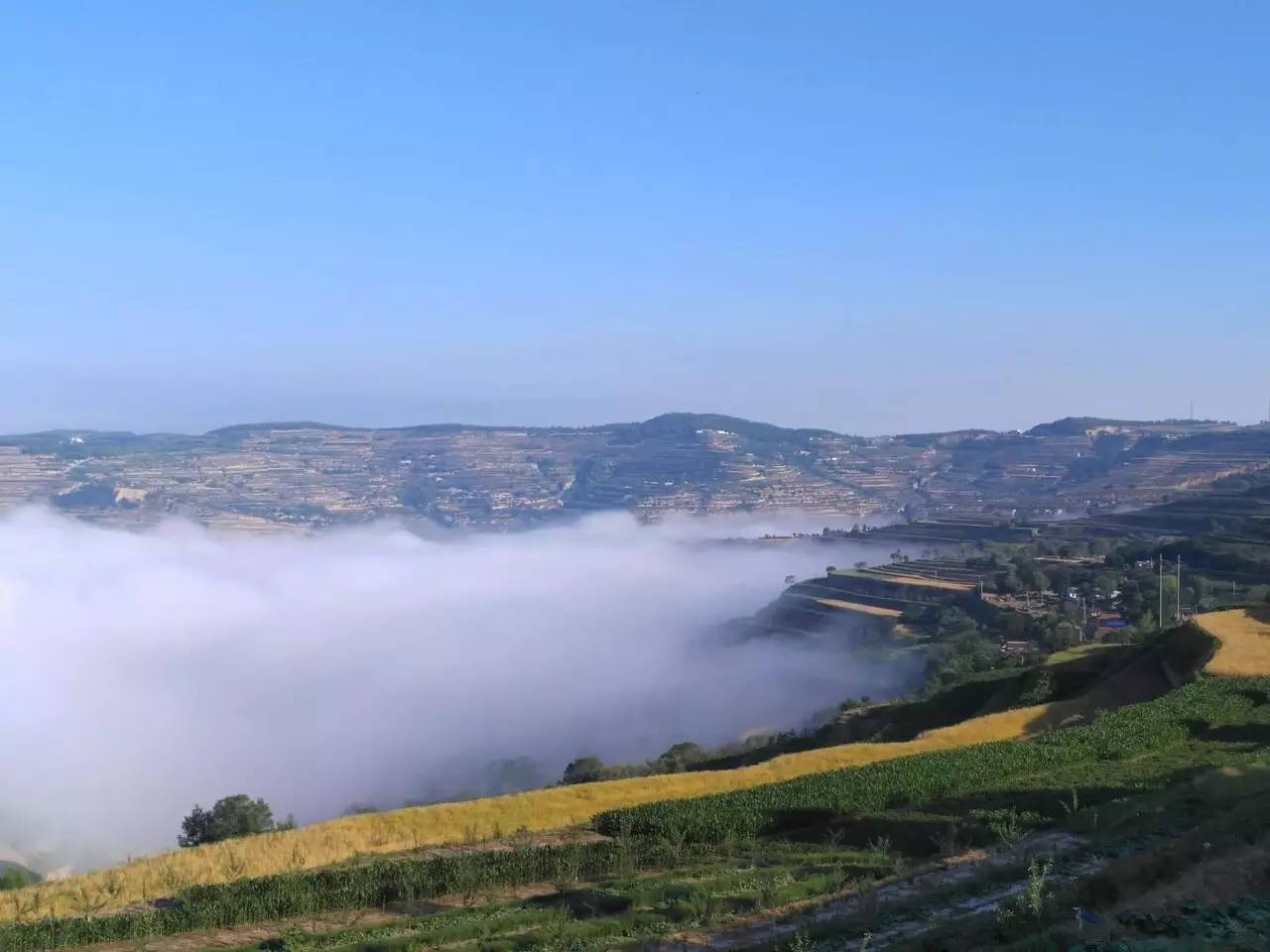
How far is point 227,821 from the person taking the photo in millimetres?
46344

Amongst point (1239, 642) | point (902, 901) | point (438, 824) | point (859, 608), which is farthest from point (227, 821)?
point (859, 608)

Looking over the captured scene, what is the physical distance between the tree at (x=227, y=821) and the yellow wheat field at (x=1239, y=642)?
1481 inches

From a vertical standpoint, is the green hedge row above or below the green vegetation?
above

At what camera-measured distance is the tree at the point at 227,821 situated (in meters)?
45.7

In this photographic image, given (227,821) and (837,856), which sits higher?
(837,856)

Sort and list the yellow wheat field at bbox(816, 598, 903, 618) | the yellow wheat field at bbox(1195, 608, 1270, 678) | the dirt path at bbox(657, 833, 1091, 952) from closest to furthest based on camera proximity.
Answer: the dirt path at bbox(657, 833, 1091, 952), the yellow wheat field at bbox(1195, 608, 1270, 678), the yellow wheat field at bbox(816, 598, 903, 618)

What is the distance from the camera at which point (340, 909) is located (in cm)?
2106

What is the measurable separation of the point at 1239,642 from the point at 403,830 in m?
37.1

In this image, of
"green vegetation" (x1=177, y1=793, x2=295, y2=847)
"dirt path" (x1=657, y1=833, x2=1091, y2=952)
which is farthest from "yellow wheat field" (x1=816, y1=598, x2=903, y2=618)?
"dirt path" (x1=657, y1=833, x2=1091, y2=952)

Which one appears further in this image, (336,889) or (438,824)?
(438,824)

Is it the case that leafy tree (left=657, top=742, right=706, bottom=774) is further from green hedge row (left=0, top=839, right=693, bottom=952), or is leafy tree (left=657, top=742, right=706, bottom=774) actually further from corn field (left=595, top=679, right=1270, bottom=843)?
green hedge row (left=0, top=839, right=693, bottom=952)

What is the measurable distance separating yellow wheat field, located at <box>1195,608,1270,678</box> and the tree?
123 ft

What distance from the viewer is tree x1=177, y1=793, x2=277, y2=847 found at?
1799 inches

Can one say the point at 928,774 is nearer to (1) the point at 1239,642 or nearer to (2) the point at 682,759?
(1) the point at 1239,642
